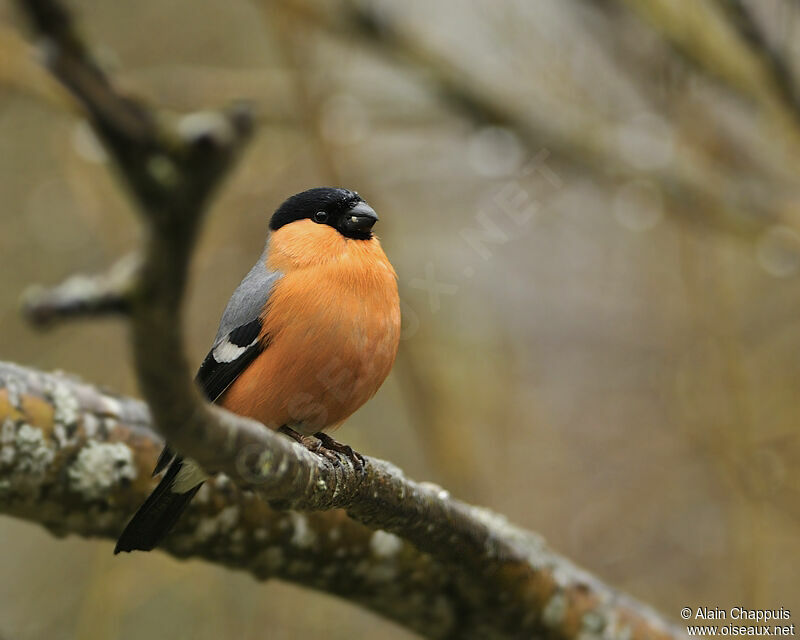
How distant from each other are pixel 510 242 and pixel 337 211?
3724 mm

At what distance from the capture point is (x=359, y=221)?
3.54m

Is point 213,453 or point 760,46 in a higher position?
point 760,46

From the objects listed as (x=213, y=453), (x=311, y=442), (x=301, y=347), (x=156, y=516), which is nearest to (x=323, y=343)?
(x=301, y=347)

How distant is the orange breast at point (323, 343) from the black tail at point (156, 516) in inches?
16.7

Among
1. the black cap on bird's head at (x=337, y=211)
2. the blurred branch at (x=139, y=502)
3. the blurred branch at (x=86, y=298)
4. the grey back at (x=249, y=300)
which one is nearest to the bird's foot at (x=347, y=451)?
the blurred branch at (x=139, y=502)

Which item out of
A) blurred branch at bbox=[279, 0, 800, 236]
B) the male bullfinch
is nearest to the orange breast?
the male bullfinch

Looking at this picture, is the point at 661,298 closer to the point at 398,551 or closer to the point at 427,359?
the point at 427,359

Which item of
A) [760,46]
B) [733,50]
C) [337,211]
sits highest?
[760,46]

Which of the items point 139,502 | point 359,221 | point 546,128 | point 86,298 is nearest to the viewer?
point 86,298

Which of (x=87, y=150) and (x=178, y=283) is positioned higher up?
(x=178, y=283)

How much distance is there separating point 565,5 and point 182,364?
4829mm

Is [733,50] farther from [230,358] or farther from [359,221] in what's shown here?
[230,358]

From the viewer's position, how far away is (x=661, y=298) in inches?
239

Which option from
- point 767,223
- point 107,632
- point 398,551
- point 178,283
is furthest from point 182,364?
point 767,223
